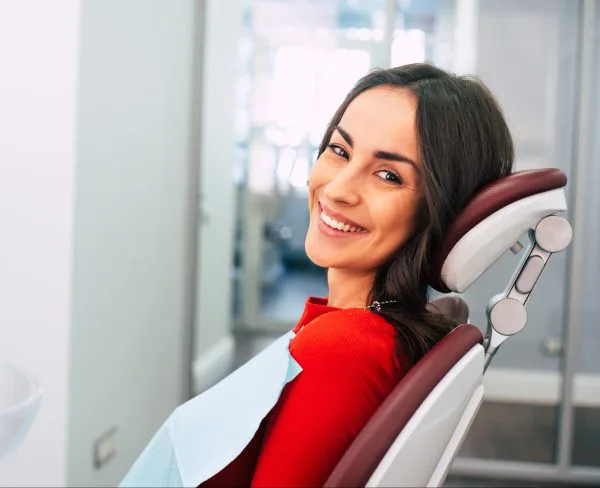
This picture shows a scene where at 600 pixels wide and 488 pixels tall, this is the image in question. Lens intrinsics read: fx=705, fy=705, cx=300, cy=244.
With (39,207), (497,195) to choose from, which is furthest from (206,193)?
(497,195)

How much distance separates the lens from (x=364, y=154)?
949 millimetres

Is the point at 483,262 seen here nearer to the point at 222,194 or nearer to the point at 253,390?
the point at 253,390

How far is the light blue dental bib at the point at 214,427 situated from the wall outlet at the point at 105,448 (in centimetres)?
127

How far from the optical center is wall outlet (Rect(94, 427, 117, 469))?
2.13 m

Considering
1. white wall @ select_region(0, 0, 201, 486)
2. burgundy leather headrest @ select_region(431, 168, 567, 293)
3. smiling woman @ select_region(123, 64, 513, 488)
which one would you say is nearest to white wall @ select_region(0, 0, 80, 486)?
white wall @ select_region(0, 0, 201, 486)

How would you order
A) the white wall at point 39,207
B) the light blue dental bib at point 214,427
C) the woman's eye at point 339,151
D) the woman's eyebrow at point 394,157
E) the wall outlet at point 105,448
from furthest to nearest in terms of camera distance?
1. the wall outlet at point 105,448
2. the white wall at point 39,207
3. the woman's eye at point 339,151
4. the woman's eyebrow at point 394,157
5. the light blue dental bib at point 214,427

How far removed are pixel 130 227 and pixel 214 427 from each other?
151 cm

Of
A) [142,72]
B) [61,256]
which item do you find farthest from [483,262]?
[142,72]

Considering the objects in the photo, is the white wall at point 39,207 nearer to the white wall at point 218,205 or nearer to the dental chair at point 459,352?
the dental chair at point 459,352

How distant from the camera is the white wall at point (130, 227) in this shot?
1.93m

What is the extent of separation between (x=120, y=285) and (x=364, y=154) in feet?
4.78

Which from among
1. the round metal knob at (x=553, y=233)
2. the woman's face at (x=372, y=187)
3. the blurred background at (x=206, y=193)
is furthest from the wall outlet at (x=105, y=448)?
the round metal knob at (x=553, y=233)

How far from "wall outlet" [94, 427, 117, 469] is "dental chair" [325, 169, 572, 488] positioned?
1.52 m

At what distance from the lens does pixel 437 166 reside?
0.92 metres
